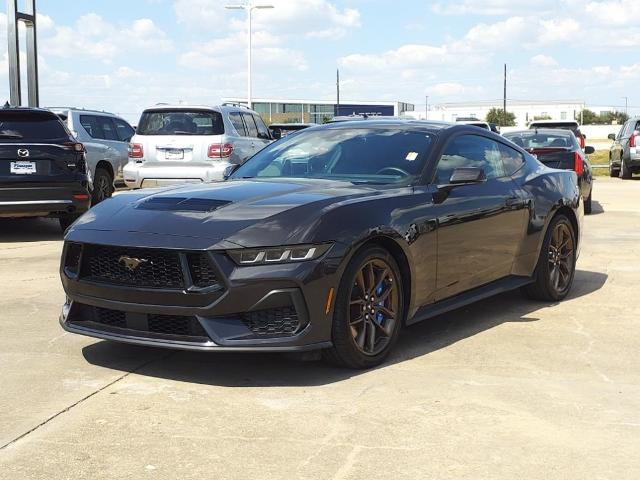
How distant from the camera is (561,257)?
275 inches

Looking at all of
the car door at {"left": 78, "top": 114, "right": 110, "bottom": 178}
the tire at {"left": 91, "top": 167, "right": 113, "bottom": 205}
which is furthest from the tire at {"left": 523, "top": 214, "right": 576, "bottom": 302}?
the tire at {"left": 91, "top": 167, "right": 113, "bottom": 205}

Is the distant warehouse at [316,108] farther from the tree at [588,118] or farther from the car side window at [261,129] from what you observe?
the car side window at [261,129]

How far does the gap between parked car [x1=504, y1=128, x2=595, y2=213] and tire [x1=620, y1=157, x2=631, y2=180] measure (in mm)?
9104

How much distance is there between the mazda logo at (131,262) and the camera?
4504 millimetres

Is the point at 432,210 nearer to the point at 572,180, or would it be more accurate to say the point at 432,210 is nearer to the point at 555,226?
the point at 555,226

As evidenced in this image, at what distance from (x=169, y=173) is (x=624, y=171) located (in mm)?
15159

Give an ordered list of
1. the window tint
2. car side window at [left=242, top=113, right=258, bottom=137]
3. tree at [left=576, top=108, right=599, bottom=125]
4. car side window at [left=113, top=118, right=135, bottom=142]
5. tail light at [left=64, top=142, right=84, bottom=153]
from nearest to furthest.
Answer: tail light at [left=64, top=142, right=84, bottom=153] < the window tint < car side window at [left=242, top=113, right=258, bottom=137] < car side window at [left=113, top=118, right=135, bottom=142] < tree at [left=576, top=108, right=599, bottom=125]

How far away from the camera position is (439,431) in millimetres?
3855

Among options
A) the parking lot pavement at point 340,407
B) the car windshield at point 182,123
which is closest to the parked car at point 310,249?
the parking lot pavement at point 340,407

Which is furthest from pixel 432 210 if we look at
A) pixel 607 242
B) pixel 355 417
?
pixel 607 242

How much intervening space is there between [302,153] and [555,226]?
87.1 inches

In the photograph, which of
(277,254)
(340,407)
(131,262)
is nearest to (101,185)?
(131,262)

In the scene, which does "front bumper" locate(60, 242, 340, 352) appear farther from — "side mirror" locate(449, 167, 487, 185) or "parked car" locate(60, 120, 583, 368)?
"side mirror" locate(449, 167, 487, 185)

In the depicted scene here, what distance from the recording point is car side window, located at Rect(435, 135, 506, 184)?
18.7ft
